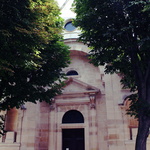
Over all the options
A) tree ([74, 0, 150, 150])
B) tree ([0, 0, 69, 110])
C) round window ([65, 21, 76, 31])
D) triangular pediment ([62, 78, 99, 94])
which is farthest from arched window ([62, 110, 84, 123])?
round window ([65, 21, 76, 31])

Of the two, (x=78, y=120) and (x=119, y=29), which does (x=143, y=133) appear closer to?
(x=119, y=29)

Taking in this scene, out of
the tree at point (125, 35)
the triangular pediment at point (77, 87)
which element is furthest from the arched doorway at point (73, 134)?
the tree at point (125, 35)

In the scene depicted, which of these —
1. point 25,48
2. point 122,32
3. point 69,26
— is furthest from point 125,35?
point 69,26

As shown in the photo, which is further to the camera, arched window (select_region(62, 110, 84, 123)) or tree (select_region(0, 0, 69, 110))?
arched window (select_region(62, 110, 84, 123))

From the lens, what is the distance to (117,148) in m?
12.8

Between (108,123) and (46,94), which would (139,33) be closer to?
(46,94)

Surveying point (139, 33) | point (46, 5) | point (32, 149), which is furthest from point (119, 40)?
point (32, 149)

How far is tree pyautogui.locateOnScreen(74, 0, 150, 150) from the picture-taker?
7.70 meters

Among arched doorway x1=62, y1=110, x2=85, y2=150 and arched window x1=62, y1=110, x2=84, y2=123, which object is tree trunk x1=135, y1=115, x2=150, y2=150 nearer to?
arched doorway x1=62, y1=110, x2=85, y2=150

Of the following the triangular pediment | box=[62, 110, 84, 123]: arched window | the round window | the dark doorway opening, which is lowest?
the dark doorway opening

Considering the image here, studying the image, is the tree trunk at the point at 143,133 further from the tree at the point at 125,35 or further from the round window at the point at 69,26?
the round window at the point at 69,26

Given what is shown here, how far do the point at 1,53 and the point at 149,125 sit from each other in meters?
6.40

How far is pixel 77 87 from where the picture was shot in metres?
15.8

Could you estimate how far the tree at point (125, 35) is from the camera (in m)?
7.70
